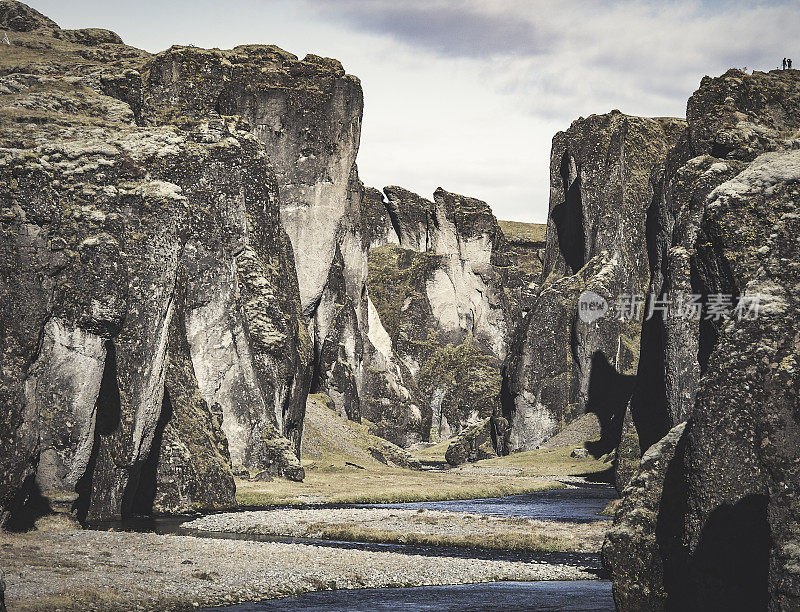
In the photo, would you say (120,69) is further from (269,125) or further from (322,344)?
(322,344)

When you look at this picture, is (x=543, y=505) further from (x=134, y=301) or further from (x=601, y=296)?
(x=601, y=296)

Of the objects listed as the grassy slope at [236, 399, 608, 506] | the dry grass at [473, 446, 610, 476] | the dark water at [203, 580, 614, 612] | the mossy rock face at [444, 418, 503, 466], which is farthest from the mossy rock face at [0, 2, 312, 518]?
the mossy rock face at [444, 418, 503, 466]

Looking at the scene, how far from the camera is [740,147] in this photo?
4697cm

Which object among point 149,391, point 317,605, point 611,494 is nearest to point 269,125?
point 611,494

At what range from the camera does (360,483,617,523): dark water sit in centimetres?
7438

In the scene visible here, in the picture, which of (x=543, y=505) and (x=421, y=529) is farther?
(x=543, y=505)

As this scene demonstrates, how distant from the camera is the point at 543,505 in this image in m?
86.5

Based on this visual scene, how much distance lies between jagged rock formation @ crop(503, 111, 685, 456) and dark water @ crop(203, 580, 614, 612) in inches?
5671

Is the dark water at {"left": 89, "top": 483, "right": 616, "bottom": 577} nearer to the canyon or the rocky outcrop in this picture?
the canyon

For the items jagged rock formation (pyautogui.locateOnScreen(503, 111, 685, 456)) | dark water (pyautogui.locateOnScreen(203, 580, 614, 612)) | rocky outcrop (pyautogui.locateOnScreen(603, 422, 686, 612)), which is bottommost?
dark water (pyautogui.locateOnScreen(203, 580, 614, 612))

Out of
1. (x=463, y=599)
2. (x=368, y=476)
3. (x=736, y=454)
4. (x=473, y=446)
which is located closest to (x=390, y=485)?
(x=368, y=476)

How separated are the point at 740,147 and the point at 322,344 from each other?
387ft

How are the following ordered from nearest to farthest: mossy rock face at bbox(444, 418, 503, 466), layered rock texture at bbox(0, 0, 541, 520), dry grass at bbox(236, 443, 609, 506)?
1. layered rock texture at bbox(0, 0, 541, 520)
2. dry grass at bbox(236, 443, 609, 506)
3. mossy rock face at bbox(444, 418, 503, 466)

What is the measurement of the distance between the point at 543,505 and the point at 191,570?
54.3 m
